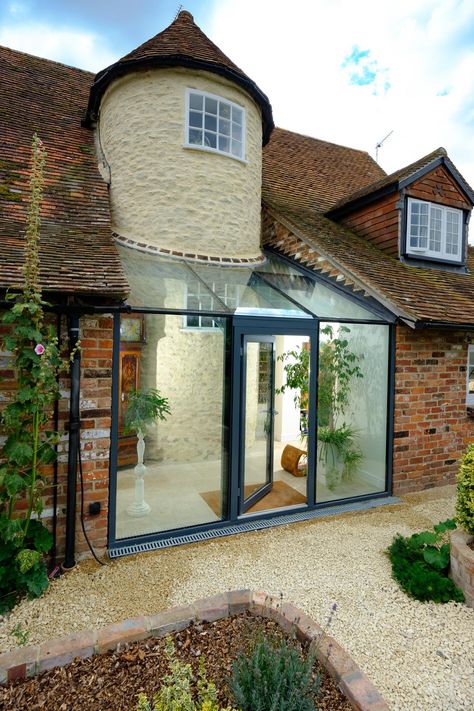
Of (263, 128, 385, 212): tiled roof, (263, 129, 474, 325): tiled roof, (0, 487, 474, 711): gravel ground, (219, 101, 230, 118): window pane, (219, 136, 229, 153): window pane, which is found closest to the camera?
(0, 487, 474, 711): gravel ground

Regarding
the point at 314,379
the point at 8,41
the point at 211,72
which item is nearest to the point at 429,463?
the point at 314,379

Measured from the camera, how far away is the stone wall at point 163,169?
7.19m

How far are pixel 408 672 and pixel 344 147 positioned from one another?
15.8m

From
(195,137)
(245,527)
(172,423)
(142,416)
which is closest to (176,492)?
(172,423)

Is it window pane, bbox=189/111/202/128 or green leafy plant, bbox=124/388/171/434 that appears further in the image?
window pane, bbox=189/111/202/128

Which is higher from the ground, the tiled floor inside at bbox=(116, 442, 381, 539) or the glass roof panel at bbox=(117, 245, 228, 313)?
the glass roof panel at bbox=(117, 245, 228, 313)

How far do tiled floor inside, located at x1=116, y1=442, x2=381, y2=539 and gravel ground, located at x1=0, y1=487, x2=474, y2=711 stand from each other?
18.9 inches

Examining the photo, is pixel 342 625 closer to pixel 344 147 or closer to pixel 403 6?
pixel 403 6

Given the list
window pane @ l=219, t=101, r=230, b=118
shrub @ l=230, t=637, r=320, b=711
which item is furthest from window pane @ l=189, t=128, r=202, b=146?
shrub @ l=230, t=637, r=320, b=711

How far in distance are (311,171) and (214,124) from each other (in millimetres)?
5607

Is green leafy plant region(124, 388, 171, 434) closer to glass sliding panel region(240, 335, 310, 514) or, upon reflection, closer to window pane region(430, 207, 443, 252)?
glass sliding panel region(240, 335, 310, 514)

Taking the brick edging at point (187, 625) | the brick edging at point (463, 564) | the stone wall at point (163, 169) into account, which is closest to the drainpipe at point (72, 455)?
the brick edging at point (187, 625)

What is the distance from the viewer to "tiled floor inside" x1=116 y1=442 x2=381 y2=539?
5145mm

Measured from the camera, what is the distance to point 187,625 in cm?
321
